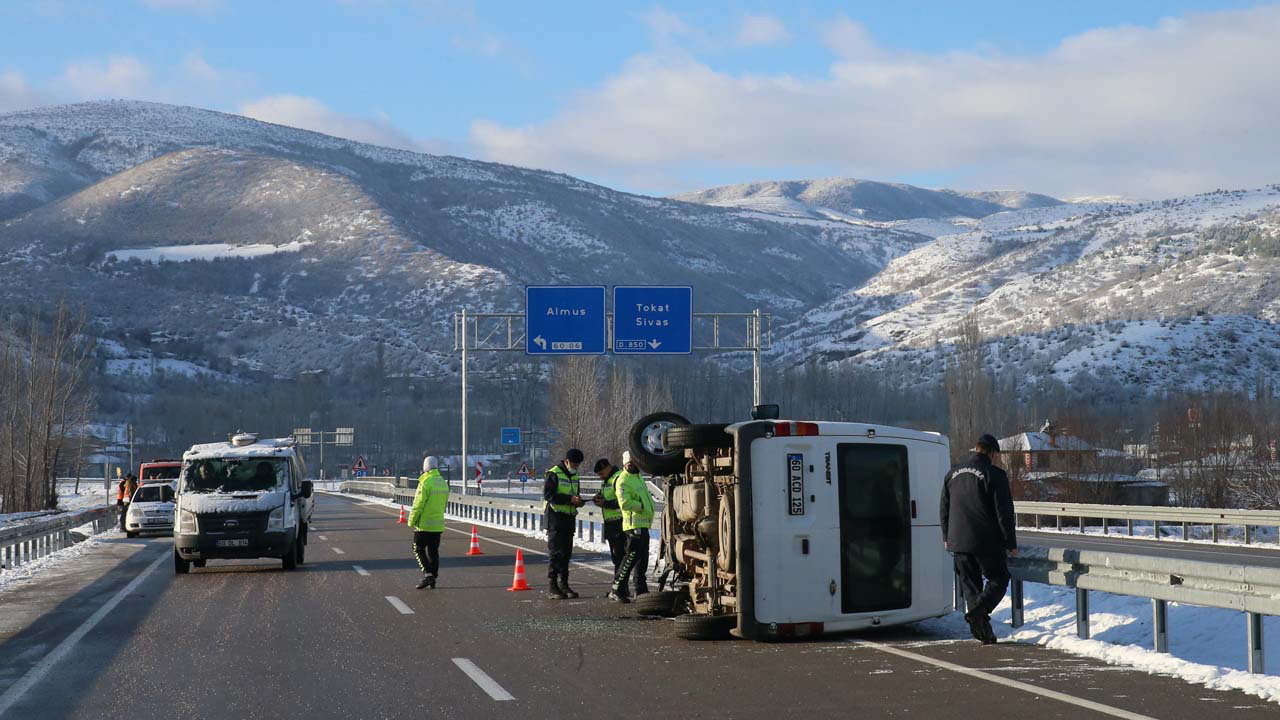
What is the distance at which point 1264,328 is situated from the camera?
356 feet

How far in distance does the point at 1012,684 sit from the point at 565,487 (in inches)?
329

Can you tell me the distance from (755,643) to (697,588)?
47.1 inches

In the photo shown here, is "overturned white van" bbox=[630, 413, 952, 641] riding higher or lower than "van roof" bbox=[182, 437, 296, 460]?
lower

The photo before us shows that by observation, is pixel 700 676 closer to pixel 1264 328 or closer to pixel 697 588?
pixel 697 588

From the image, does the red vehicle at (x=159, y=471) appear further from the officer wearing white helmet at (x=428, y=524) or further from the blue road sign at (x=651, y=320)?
the officer wearing white helmet at (x=428, y=524)

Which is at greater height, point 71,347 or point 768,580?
point 71,347

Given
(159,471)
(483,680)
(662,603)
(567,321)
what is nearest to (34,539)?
(159,471)

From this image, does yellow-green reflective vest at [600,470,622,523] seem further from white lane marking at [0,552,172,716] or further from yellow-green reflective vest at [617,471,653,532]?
white lane marking at [0,552,172,716]

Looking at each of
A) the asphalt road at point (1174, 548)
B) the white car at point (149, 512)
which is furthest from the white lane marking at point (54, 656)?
the white car at point (149, 512)

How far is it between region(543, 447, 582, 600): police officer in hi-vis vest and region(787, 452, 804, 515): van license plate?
553 cm

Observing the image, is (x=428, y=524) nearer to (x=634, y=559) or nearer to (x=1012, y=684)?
(x=634, y=559)

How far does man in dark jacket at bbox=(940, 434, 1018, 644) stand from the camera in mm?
12453

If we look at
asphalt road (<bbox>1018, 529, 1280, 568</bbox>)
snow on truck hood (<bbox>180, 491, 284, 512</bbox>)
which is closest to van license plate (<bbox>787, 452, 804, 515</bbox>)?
asphalt road (<bbox>1018, 529, 1280, 568</bbox>)

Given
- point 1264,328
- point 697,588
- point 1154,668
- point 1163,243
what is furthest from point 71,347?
point 1163,243
